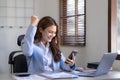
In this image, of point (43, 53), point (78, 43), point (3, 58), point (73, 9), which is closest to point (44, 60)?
point (43, 53)

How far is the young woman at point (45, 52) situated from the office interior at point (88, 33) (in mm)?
928

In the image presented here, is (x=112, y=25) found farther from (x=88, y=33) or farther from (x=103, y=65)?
(x=103, y=65)

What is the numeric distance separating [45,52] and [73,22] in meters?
1.80

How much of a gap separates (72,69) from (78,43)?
1.65 metres

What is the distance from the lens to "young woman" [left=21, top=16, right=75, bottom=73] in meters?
2.35

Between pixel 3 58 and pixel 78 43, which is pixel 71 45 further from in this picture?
pixel 3 58

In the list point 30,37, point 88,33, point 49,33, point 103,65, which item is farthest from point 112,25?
point 30,37

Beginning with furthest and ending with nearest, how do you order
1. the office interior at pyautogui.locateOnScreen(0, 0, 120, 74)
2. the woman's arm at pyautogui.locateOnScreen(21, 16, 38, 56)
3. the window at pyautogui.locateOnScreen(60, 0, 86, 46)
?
the window at pyautogui.locateOnScreen(60, 0, 86, 46)
the office interior at pyautogui.locateOnScreen(0, 0, 120, 74)
the woman's arm at pyautogui.locateOnScreen(21, 16, 38, 56)

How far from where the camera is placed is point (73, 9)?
4.16m

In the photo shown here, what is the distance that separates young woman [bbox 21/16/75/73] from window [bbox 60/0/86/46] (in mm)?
1439

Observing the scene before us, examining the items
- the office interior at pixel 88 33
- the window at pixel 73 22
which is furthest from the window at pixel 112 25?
the window at pixel 73 22

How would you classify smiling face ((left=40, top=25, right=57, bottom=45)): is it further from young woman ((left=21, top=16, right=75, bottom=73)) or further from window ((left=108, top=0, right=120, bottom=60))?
window ((left=108, top=0, right=120, bottom=60))

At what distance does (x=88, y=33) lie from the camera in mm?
3748

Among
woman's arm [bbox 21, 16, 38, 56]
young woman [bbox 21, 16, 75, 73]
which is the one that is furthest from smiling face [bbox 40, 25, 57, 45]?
woman's arm [bbox 21, 16, 38, 56]
